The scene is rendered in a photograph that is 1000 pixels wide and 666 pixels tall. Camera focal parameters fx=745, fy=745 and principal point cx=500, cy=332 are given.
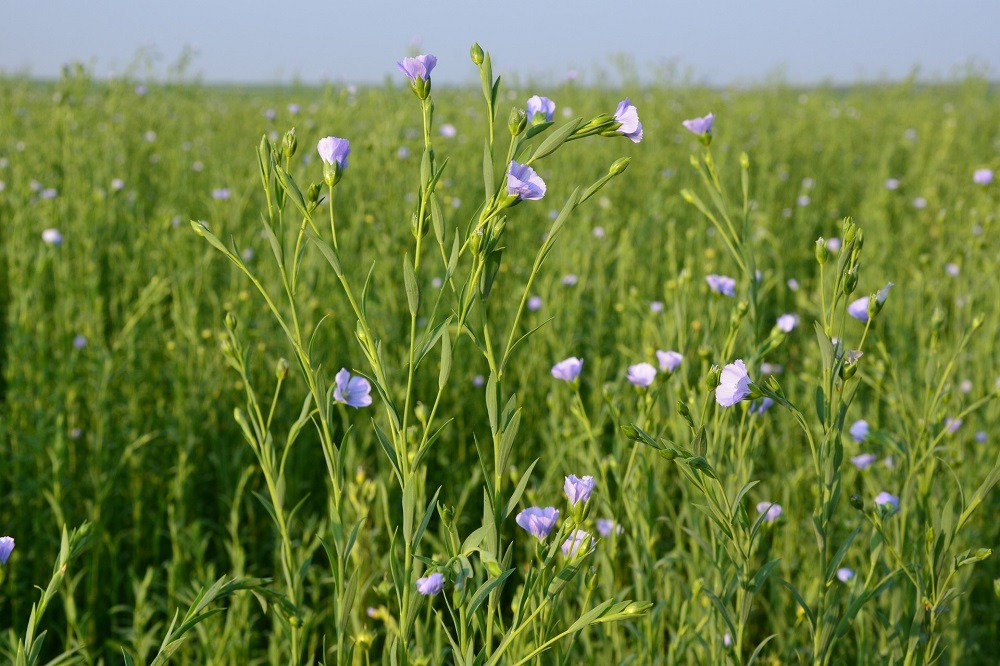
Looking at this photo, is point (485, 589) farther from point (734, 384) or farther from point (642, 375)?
point (642, 375)

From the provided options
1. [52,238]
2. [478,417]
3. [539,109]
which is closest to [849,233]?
[539,109]

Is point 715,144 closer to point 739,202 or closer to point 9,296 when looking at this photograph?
point 739,202

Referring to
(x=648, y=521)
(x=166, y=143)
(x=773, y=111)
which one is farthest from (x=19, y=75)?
(x=648, y=521)

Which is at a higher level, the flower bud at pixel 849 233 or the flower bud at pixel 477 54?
the flower bud at pixel 477 54

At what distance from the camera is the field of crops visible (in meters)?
0.87

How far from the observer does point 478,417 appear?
236cm

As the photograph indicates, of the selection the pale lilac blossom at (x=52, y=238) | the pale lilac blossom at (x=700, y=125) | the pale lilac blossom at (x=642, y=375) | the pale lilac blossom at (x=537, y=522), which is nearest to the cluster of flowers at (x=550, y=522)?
the pale lilac blossom at (x=537, y=522)

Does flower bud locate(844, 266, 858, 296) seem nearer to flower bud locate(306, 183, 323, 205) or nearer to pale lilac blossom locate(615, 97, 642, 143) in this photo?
pale lilac blossom locate(615, 97, 642, 143)

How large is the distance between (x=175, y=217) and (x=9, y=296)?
0.70m

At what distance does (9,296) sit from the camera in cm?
296

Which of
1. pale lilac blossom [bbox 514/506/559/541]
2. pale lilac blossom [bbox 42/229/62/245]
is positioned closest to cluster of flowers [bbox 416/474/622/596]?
pale lilac blossom [bbox 514/506/559/541]

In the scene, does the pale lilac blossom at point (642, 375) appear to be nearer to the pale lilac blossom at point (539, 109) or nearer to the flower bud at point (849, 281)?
the flower bud at point (849, 281)

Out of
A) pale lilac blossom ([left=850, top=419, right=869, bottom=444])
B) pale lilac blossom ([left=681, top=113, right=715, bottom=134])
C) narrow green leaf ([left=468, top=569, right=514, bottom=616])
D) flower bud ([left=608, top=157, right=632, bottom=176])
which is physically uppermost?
pale lilac blossom ([left=681, top=113, right=715, bottom=134])

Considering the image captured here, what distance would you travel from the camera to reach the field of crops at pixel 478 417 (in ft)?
2.85
